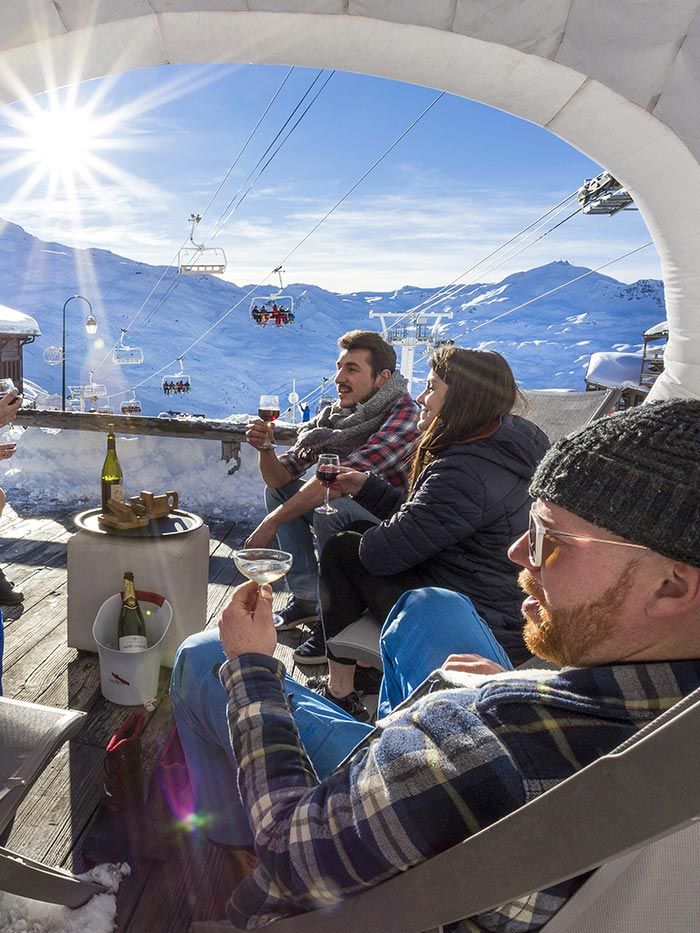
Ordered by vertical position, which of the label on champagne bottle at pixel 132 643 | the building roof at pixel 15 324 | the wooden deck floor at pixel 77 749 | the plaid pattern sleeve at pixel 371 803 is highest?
the building roof at pixel 15 324

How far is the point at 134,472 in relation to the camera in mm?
5566

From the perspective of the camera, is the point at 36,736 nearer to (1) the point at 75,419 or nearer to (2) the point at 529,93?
(2) the point at 529,93

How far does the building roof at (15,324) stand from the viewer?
21.7 metres

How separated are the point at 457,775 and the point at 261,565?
0.78 m

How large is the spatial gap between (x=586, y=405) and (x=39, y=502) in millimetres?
4009

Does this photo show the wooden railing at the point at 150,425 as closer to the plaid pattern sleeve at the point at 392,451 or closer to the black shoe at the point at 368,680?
the plaid pattern sleeve at the point at 392,451

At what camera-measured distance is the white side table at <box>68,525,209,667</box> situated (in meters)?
2.53

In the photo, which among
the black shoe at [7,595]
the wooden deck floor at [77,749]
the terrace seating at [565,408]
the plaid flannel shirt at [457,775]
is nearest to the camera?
the plaid flannel shirt at [457,775]

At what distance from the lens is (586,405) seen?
3.68m

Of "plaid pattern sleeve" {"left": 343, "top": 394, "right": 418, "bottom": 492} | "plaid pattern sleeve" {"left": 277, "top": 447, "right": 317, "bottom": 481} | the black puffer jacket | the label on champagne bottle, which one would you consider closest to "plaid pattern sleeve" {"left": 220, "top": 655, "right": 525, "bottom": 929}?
the black puffer jacket

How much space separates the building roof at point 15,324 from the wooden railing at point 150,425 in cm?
1898

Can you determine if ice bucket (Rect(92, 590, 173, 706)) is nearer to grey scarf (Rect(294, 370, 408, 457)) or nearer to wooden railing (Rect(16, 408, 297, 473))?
grey scarf (Rect(294, 370, 408, 457))

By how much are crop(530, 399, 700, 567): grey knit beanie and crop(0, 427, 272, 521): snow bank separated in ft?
14.1

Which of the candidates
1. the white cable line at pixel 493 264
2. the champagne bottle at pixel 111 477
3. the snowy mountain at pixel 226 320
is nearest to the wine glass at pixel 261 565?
the champagne bottle at pixel 111 477
